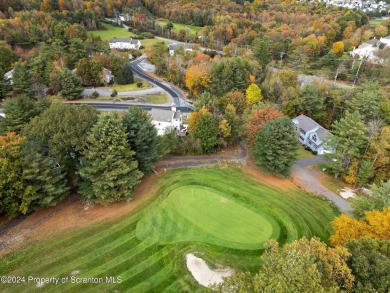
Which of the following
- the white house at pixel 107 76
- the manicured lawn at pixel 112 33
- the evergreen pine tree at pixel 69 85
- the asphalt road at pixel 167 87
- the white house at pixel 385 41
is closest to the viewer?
the evergreen pine tree at pixel 69 85

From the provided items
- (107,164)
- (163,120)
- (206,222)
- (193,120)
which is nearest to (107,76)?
(163,120)

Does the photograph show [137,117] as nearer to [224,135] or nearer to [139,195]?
[139,195]

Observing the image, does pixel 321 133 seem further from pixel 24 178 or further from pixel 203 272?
pixel 24 178

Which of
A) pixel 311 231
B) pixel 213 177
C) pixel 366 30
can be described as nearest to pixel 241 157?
pixel 213 177

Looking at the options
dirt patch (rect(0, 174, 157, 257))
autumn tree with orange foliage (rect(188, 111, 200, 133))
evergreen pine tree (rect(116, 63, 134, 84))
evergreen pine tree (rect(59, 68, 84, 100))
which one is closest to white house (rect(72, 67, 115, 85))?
evergreen pine tree (rect(116, 63, 134, 84))

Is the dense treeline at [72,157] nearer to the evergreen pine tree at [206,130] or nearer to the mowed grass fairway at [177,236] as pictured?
the mowed grass fairway at [177,236]

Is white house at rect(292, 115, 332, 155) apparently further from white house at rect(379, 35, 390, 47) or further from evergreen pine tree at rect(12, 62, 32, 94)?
white house at rect(379, 35, 390, 47)

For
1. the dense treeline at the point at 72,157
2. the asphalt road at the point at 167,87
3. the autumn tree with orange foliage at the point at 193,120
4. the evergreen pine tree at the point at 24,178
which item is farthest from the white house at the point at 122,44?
the evergreen pine tree at the point at 24,178
